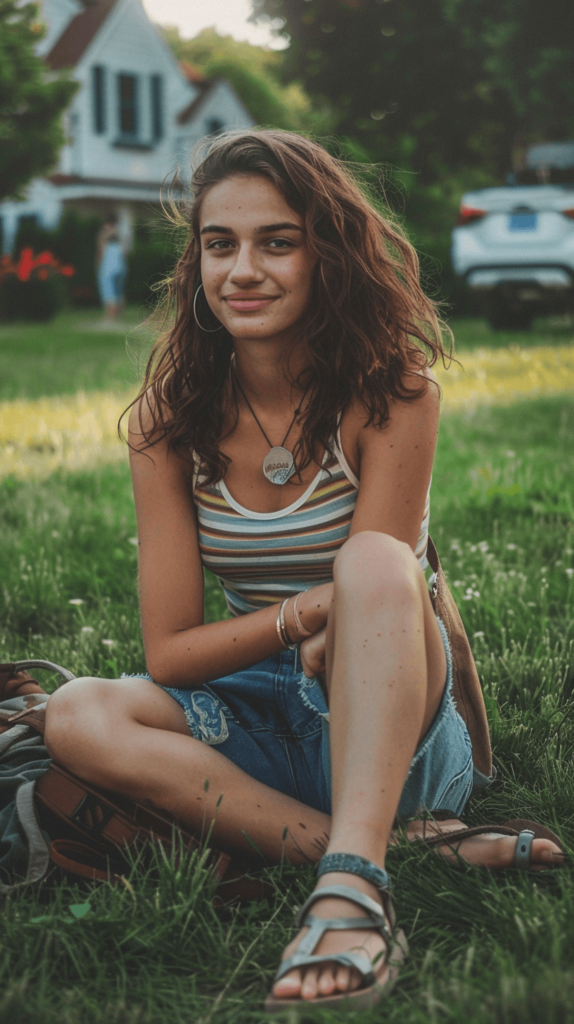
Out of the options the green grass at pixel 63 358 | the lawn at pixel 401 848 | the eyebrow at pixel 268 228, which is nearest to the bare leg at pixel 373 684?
the lawn at pixel 401 848

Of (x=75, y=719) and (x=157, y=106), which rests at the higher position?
(x=157, y=106)

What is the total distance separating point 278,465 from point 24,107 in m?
13.9

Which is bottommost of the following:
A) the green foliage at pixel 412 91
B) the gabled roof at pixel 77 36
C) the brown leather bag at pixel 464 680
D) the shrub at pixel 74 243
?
the brown leather bag at pixel 464 680

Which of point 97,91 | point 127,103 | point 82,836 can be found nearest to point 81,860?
point 82,836

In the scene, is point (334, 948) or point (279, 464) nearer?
point (334, 948)

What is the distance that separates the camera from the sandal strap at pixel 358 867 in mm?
1836

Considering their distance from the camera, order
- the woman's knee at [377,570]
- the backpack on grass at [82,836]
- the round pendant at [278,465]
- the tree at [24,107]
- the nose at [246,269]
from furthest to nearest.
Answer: the tree at [24,107] → the round pendant at [278,465] → the nose at [246,269] → the backpack on grass at [82,836] → the woman's knee at [377,570]

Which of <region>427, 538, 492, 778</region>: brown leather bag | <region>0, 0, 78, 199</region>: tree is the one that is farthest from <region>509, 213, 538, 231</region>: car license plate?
<region>427, 538, 492, 778</region>: brown leather bag

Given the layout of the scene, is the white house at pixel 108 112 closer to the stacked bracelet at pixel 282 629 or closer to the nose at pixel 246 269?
the nose at pixel 246 269

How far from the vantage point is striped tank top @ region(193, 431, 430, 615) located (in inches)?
95.8

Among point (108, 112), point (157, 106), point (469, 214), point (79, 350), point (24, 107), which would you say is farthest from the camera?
point (157, 106)

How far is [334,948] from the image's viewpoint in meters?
1.74

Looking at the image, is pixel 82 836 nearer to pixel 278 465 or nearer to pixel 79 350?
pixel 278 465

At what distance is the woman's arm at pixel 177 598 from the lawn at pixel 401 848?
1.51 ft
